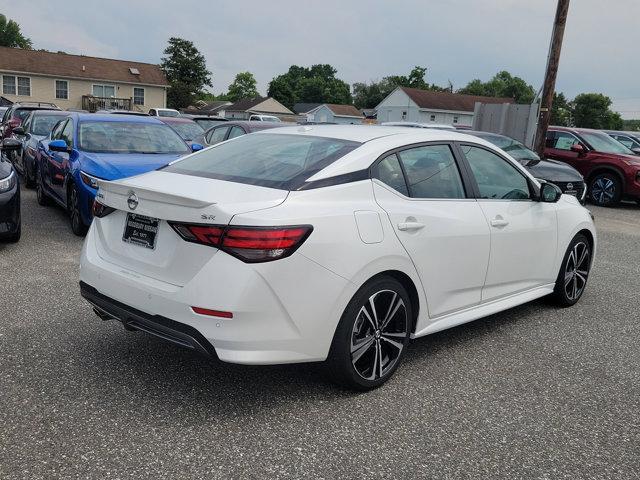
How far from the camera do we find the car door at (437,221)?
368cm

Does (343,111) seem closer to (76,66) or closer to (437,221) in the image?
(76,66)

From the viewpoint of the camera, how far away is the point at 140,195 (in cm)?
335

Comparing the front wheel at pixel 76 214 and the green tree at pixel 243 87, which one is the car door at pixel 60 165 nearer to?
the front wheel at pixel 76 214

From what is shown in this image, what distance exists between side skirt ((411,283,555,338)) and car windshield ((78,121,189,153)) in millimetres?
5115

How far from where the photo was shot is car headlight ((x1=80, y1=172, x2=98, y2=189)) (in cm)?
693

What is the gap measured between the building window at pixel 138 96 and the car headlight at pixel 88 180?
45.3 meters

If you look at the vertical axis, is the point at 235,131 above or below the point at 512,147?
below

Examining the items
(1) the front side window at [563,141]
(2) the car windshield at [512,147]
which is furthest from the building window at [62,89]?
(2) the car windshield at [512,147]

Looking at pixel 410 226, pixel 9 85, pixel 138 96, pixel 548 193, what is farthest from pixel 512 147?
pixel 9 85

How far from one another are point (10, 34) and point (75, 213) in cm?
10324

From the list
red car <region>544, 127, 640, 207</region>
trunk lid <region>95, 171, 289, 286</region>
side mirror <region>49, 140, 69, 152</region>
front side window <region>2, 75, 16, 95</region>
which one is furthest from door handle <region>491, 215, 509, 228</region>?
front side window <region>2, 75, 16, 95</region>

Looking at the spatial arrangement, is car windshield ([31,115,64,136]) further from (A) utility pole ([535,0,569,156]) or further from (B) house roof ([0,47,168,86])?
(B) house roof ([0,47,168,86])

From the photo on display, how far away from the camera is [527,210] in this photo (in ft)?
15.8

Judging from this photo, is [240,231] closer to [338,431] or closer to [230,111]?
[338,431]
